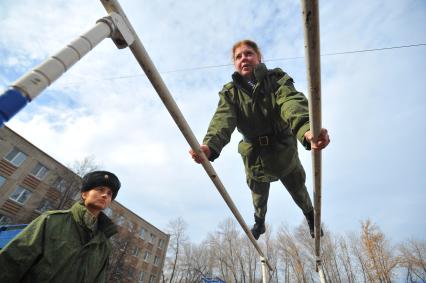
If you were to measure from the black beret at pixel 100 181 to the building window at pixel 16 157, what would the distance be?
839 inches

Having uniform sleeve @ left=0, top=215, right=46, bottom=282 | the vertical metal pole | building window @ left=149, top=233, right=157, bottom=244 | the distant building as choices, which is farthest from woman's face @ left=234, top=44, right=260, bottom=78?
building window @ left=149, top=233, right=157, bottom=244

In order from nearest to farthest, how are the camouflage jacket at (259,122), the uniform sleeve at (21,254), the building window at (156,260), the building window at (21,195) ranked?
the uniform sleeve at (21,254) < the camouflage jacket at (259,122) < the building window at (21,195) < the building window at (156,260)

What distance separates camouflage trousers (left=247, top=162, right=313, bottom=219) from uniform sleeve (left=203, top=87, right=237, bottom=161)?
101cm

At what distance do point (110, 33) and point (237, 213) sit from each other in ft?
7.76

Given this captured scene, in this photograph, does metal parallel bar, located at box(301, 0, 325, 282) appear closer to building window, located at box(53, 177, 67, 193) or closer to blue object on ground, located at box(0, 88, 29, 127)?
blue object on ground, located at box(0, 88, 29, 127)

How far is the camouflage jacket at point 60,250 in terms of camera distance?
164 cm

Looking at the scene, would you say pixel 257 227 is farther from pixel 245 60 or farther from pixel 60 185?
pixel 60 185

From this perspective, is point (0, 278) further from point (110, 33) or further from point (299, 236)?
point (299, 236)

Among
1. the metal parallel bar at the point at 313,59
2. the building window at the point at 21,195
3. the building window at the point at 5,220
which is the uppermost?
the building window at the point at 21,195

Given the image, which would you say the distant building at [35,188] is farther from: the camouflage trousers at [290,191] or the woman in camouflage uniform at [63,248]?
the camouflage trousers at [290,191]

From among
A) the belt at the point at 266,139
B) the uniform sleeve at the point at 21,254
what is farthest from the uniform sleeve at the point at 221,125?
the uniform sleeve at the point at 21,254

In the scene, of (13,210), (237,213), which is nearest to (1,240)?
(237,213)

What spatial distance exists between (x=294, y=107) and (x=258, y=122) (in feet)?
2.51

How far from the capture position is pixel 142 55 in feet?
4.54
